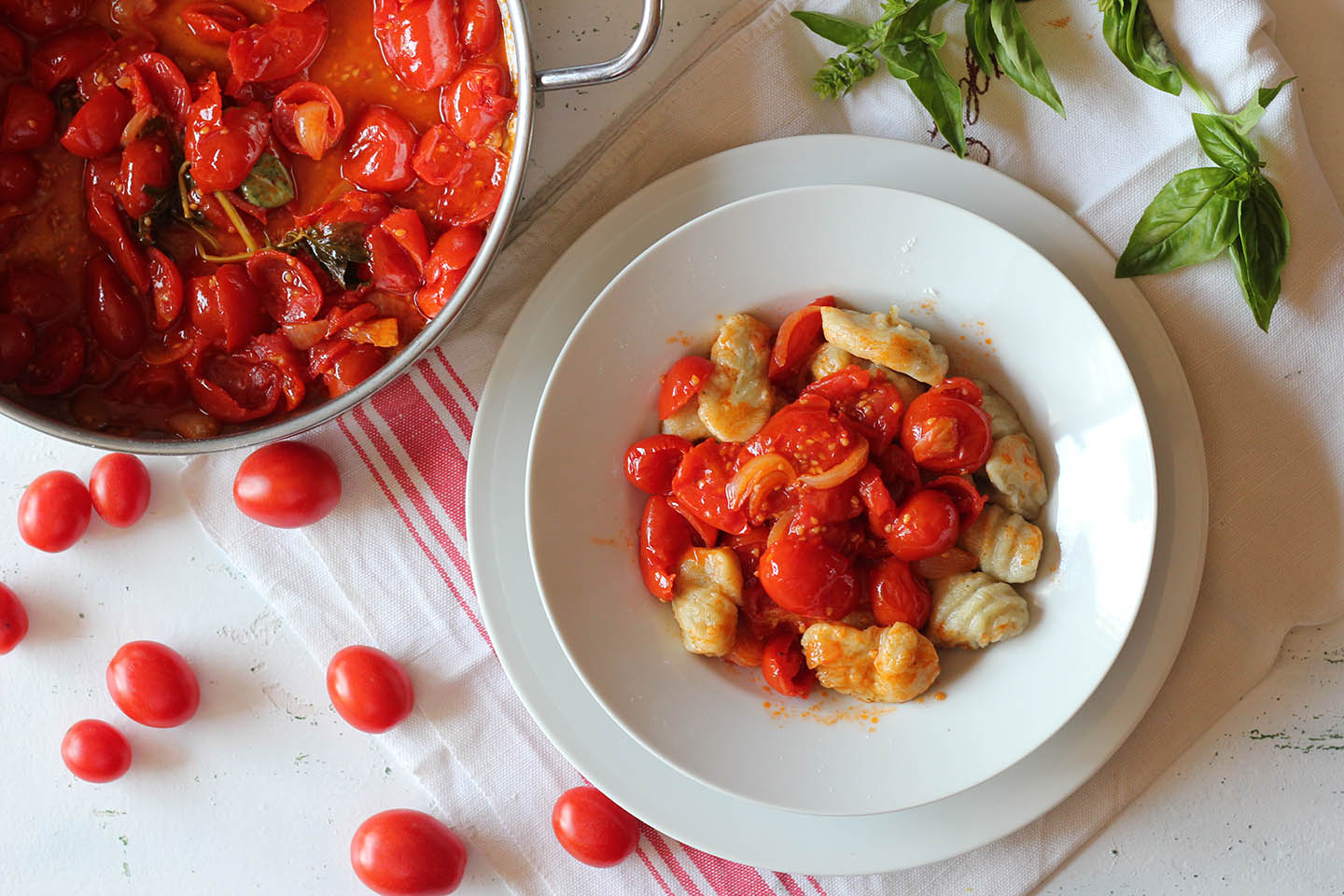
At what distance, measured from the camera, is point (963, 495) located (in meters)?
1.99

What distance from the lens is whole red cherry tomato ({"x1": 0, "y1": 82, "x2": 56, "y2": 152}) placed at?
199 cm

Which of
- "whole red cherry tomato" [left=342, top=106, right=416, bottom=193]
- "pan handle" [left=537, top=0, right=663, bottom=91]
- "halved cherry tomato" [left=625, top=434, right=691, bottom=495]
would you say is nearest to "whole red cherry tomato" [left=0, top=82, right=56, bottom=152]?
"whole red cherry tomato" [left=342, top=106, right=416, bottom=193]

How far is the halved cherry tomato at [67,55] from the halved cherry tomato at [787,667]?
69.8 inches

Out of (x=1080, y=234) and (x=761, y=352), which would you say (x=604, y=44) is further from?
(x=1080, y=234)

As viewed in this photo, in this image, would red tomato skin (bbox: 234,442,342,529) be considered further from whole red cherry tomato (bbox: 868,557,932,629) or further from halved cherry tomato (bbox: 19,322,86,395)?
whole red cherry tomato (bbox: 868,557,932,629)

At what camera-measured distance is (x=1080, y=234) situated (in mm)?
2031

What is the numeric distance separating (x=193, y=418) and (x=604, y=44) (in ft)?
3.76

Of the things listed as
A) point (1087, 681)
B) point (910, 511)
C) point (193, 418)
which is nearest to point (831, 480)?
point (910, 511)

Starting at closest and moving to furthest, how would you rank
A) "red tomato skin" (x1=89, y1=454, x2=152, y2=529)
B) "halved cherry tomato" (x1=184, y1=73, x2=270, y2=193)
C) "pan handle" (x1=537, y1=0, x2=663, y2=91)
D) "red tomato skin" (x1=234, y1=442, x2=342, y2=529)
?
"pan handle" (x1=537, y1=0, x2=663, y2=91) → "halved cherry tomato" (x1=184, y1=73, x2=270, y2=193) → "red tomato skin" (x1=234, y1=442, x2=342, y2=529) → "red tomato skin" (x1=89, y1=454, x2=152, y2=529)

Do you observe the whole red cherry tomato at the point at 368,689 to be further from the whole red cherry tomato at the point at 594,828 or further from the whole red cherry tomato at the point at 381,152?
the whole red cherry tomato at the point at 381,152

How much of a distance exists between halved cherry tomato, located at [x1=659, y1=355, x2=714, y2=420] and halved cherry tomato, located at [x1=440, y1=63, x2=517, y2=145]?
0.59m

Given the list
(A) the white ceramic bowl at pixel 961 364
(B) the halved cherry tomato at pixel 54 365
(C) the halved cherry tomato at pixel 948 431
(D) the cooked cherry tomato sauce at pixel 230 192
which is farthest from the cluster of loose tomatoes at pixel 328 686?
(C) the halved cherry tomato at pixel 948 431

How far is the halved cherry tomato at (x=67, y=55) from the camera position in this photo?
6.55 feet

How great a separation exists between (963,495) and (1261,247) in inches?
28.9
